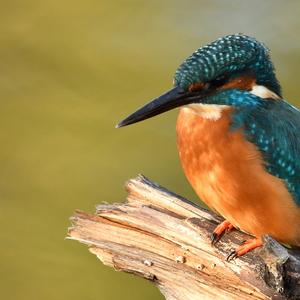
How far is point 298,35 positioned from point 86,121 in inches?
71.2

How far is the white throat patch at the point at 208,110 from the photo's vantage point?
4.02 m

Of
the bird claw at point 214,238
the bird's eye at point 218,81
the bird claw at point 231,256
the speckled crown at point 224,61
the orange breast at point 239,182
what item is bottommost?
the bird claw at point 231,256

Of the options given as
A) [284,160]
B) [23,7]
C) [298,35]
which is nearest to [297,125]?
[284,160]

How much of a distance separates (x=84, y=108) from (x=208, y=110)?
336cm

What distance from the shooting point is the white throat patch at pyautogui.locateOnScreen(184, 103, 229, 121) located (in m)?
4.02

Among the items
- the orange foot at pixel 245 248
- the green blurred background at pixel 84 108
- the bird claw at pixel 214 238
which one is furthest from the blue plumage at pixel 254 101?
the green blurred background at pixel 84 108

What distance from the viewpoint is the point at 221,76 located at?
3.96 meters

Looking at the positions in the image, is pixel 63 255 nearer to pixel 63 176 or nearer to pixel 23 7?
pixel 63 176

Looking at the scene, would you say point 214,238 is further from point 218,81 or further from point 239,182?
point 218,81

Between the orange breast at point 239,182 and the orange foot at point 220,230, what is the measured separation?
5cm

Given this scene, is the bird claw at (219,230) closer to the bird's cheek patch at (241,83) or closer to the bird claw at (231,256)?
the bird claw at (231,256)

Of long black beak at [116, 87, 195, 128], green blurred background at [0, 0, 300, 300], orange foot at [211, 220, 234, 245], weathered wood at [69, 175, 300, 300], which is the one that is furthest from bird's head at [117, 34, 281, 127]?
green blurred background at [0, 0, 300, 300]

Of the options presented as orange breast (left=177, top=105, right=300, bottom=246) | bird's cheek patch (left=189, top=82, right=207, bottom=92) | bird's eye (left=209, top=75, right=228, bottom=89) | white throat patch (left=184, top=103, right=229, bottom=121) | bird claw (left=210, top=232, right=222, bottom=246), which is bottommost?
bird claw (left=210, top=232, right=222, bottom=246)

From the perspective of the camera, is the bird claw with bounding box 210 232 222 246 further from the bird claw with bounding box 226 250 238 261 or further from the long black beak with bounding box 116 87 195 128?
the long black beak with bounding box 116 87 195 128
